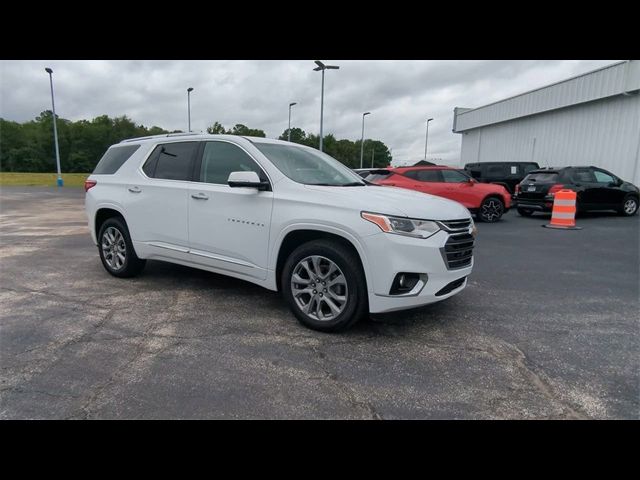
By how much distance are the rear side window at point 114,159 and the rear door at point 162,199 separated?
447mm

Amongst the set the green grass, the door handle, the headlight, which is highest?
the door handle

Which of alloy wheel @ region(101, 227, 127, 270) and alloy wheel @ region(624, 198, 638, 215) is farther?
→ alloy wheel @ region(624, 198, 638, 215)

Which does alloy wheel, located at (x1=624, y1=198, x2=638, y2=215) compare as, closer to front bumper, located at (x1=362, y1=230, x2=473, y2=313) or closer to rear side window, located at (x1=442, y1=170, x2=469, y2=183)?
rear side window, located at (x1=442, y1=170, x2=469, y2=183)

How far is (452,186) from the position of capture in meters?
11.6

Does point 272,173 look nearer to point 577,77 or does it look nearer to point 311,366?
point 311,366

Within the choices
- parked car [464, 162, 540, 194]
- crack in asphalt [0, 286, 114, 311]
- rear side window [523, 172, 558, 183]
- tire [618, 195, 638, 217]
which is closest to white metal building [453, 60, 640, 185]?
parked car [464, 162, 540, 194]

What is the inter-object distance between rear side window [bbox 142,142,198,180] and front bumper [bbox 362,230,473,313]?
97.6 inches

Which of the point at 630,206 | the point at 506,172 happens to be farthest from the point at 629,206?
the point at 506,172

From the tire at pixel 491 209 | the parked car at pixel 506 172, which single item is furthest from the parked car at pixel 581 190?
the parked car at pixel 506 172

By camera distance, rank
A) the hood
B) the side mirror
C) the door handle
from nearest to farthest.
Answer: the hood < the side mirror < the door handle

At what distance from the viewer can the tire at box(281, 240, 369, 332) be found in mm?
3420

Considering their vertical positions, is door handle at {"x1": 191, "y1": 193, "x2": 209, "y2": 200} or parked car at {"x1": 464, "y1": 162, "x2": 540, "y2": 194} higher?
parked car at {"x1": 464, "y1": 162, "x2": 540, "y2": 194}

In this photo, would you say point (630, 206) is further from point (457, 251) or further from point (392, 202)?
point (392, 202)

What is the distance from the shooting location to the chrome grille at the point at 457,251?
345cm
